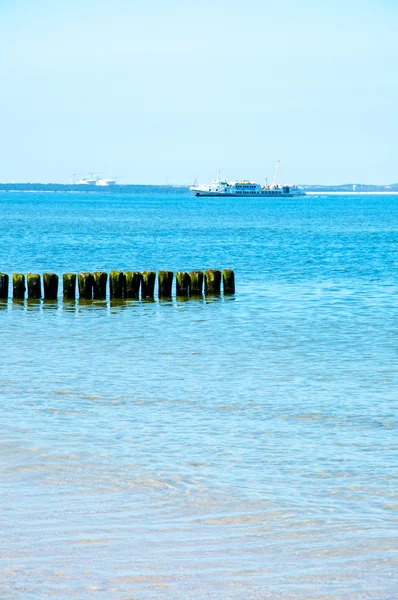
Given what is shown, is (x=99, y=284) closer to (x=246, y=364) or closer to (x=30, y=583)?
(x=246, y=364)

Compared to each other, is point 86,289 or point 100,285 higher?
point 100,285

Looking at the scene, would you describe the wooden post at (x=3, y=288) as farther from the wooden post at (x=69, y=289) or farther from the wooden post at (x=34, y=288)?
the wooden post at (x=69, y=289)

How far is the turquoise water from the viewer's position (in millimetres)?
7176

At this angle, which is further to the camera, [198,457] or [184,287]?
[184,287]

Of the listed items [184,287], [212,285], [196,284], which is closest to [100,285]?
[184,287]

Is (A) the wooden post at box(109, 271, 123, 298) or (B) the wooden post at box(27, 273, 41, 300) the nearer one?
(B) the wooden post at box(27, 273, 41, 300)

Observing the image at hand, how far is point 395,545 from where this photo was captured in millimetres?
7738

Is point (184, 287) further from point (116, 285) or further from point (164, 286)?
point (116, 285)

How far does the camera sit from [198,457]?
10344 mm

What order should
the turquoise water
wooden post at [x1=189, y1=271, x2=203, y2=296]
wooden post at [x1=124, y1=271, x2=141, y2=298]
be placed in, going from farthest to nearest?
1. wooden post at [x1=189, y1=271, x2=203, y2=296]
2. wooden post at [x1=124, y1=271, x2=141, y2=298]
3. the turquoise water

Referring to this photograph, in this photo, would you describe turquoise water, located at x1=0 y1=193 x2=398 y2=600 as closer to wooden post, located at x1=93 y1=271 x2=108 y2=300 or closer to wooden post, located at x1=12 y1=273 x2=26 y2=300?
wooden post, located at x1=12 y1=273 x2=26 y2=300

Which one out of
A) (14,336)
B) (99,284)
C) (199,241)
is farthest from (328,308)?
(199,241)

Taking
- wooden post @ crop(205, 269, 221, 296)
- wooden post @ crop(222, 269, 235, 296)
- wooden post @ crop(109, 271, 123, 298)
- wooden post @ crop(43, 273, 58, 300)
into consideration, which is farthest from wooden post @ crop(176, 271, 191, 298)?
wooden post @ crop(43, 273, 58, 300)

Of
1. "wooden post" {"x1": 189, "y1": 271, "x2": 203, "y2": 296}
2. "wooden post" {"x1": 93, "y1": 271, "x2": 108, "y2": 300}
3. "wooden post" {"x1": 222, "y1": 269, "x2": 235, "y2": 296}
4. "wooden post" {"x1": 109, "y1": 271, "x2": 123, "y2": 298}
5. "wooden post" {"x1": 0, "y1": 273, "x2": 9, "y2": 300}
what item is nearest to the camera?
"wooden post" {"x1": 0, "y1": 273, "x2": 9, "y2": 300}
